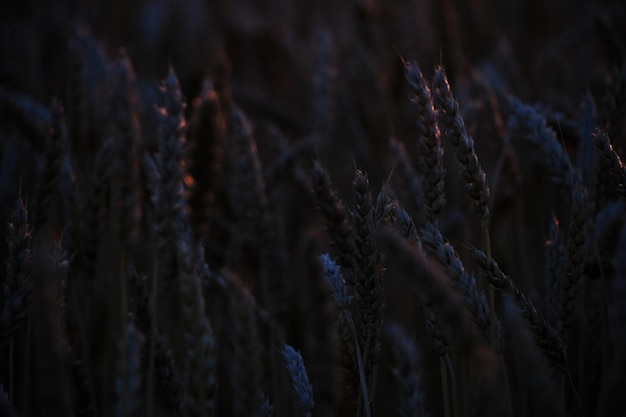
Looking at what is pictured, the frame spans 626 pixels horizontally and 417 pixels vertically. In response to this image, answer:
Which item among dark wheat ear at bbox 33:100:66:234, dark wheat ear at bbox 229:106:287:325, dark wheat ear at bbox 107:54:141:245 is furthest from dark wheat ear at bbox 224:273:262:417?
dark wheat ear at bbox 229:106:287:325

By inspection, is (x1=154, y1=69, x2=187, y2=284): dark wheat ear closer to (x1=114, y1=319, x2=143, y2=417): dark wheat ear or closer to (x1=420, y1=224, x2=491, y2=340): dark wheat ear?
(x1=114, y1=319, x2=143, y2=417): dark wheat ear

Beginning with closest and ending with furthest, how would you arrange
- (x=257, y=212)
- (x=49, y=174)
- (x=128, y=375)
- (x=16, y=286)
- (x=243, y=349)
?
1. (x=128, y=375)
2. (x=243, y=349)
3. (x=16, y=286)
4. (x=49, y=174)
5. (x=257, y=212)

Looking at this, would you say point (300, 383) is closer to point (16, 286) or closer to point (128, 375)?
point (128, 375)

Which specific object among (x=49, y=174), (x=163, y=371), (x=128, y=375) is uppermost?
(x=49, y=174)

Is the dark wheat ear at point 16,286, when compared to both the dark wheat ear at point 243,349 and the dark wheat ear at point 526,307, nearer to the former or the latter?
the dark wheat ear at point 243,349

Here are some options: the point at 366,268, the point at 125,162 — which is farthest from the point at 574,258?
the point at 125,162

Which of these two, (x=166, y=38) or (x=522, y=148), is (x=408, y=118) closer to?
(x=522, y=148)

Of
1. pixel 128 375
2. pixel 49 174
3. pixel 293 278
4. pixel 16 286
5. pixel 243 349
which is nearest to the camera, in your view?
pixel 128 375
